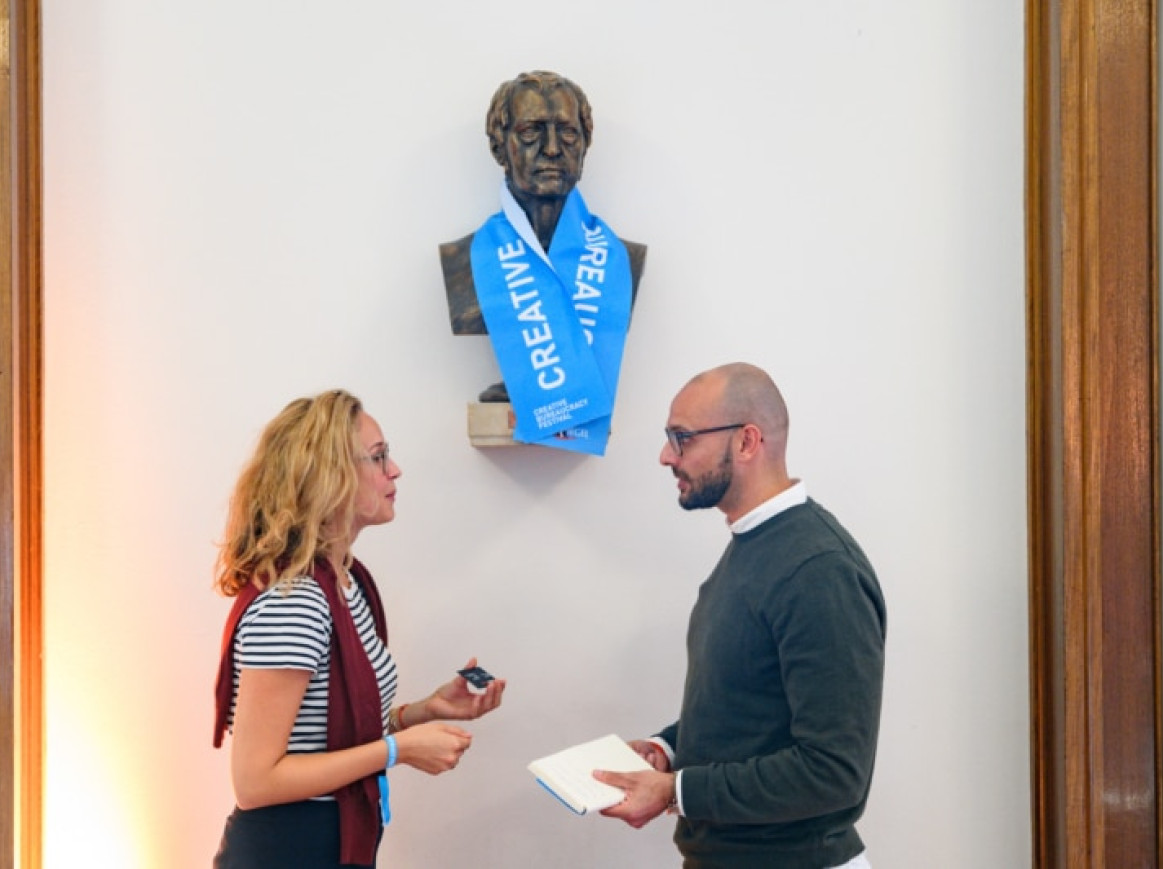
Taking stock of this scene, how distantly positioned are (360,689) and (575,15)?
1.67m

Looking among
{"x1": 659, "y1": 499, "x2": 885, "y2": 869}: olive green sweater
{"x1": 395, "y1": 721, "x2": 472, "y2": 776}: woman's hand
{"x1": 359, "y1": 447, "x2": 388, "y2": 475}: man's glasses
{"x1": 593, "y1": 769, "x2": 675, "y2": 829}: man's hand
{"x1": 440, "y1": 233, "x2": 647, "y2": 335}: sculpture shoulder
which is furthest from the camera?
{"x1": 440, "y1": 233, "x2": 647, "y2": 335}: sculpture shoulder

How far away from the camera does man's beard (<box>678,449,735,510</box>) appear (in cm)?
223

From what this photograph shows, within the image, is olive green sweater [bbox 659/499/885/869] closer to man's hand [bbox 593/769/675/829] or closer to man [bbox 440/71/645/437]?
man's hand [bbox 593/769/675/829]

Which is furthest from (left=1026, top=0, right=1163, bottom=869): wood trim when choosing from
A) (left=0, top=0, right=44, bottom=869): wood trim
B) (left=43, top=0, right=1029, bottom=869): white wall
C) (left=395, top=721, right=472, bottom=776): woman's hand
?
(left=0, top=0, right=44, bottom=869): wood trim

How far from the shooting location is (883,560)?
2945mm

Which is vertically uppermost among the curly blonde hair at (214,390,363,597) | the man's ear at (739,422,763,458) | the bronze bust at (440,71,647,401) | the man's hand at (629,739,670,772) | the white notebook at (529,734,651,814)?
the bronze bust at (440,71,647,401)

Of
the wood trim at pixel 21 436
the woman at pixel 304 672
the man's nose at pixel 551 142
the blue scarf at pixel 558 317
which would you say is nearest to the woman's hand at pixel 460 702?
the woman at pixel 304 672

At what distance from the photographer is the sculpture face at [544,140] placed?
2.76 m

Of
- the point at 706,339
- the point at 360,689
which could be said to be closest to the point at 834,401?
the point at 706,339

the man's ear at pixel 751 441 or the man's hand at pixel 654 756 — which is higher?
the man's ear at pixel 751 441

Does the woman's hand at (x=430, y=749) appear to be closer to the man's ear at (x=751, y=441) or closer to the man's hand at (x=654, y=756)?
the man's hand at (x=654, y=756)

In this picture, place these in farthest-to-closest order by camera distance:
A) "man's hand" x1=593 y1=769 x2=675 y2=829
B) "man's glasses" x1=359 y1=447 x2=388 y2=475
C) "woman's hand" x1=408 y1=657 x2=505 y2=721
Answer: "woman's hand" x1=408 y1=657 x2=505 y2=721 → "man's glasses" x1=359 y1=447 x2=388 y2=475 → "man's hand" x1=593 y1=769 x2=675 y2=829

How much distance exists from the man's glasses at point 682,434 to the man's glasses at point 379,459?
0.55 metres

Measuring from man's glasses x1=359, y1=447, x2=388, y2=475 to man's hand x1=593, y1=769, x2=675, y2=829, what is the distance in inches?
27.3
